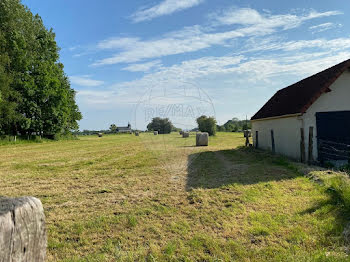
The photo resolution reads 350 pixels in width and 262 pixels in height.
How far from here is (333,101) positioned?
11.5 meters

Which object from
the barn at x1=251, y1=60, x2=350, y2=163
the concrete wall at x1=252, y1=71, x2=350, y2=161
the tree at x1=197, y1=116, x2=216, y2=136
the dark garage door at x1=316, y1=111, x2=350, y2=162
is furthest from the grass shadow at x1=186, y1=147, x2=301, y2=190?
the tree at x1=197, y1=116, x2=216, y2=136

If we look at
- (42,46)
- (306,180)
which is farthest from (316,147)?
(42,46)

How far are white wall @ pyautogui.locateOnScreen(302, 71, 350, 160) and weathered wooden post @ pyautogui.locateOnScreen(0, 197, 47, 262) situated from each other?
12.3 metres

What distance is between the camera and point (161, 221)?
16.1 ft

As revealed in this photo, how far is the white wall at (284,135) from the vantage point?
39.2 feet

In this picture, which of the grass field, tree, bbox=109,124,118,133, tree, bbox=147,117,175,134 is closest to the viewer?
the grass field

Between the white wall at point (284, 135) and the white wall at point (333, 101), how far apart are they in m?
0.50

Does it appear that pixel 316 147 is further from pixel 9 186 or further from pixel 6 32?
pixel 6 32

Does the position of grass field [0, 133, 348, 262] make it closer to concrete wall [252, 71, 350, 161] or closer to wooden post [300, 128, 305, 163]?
wooden post [300, 128, 305, 163]

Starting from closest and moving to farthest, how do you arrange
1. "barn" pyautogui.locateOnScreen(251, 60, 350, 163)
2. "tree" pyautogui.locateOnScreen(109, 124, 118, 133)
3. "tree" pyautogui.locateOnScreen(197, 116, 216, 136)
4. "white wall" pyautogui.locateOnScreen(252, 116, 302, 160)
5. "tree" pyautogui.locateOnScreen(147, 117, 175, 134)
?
"barn" pyautogui.locateOnScreen(251, 60, 350, 163)
"white wall" pyautogui.locateOnScreen(252, 116, 302, 160)
"tree" pyautogui.locateOnScreen(147, 117, 175, 134)
"tree" pyautogui.locateOnScreen(197, 116, 216, 136)
"tree" pyautogui.locateOnScreen(109, 124, 118, 133)

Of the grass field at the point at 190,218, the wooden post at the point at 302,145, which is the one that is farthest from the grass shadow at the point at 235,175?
the wooden post at the point at 302,145

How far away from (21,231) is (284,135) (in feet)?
46.3

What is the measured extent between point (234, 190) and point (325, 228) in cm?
271

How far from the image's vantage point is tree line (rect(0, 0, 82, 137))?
28.5m
